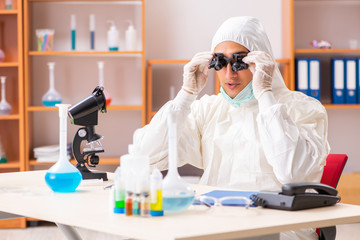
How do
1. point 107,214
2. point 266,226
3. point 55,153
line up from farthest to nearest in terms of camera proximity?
1. point 55,153
2. point 107,214
3. point 266,226

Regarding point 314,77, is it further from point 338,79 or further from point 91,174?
point 91,174

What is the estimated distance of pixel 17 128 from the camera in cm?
453

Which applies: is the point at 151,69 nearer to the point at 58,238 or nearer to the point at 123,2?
the point at 123,2

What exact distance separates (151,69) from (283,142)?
266 centimetres

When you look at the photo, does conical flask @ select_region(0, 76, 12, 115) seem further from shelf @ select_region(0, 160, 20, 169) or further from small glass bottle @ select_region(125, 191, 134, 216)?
small glass bottle @ select_region(125, 191, 134, 216)

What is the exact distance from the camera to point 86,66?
455 centimetres

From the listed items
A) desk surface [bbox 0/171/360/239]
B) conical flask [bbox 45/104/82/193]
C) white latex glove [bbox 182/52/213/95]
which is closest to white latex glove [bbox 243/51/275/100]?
white latex glove [bbox 182/52/213/95]

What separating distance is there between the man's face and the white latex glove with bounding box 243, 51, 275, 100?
0.21 ft

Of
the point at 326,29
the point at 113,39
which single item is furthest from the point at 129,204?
the point at 326,29

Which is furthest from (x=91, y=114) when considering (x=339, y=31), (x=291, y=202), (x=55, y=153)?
(x=339, y=31)

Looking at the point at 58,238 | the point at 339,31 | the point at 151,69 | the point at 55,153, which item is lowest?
the point at 58,238

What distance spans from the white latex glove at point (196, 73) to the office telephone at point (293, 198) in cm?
83

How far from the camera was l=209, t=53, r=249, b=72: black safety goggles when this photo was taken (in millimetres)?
2197

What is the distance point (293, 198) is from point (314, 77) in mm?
2983
